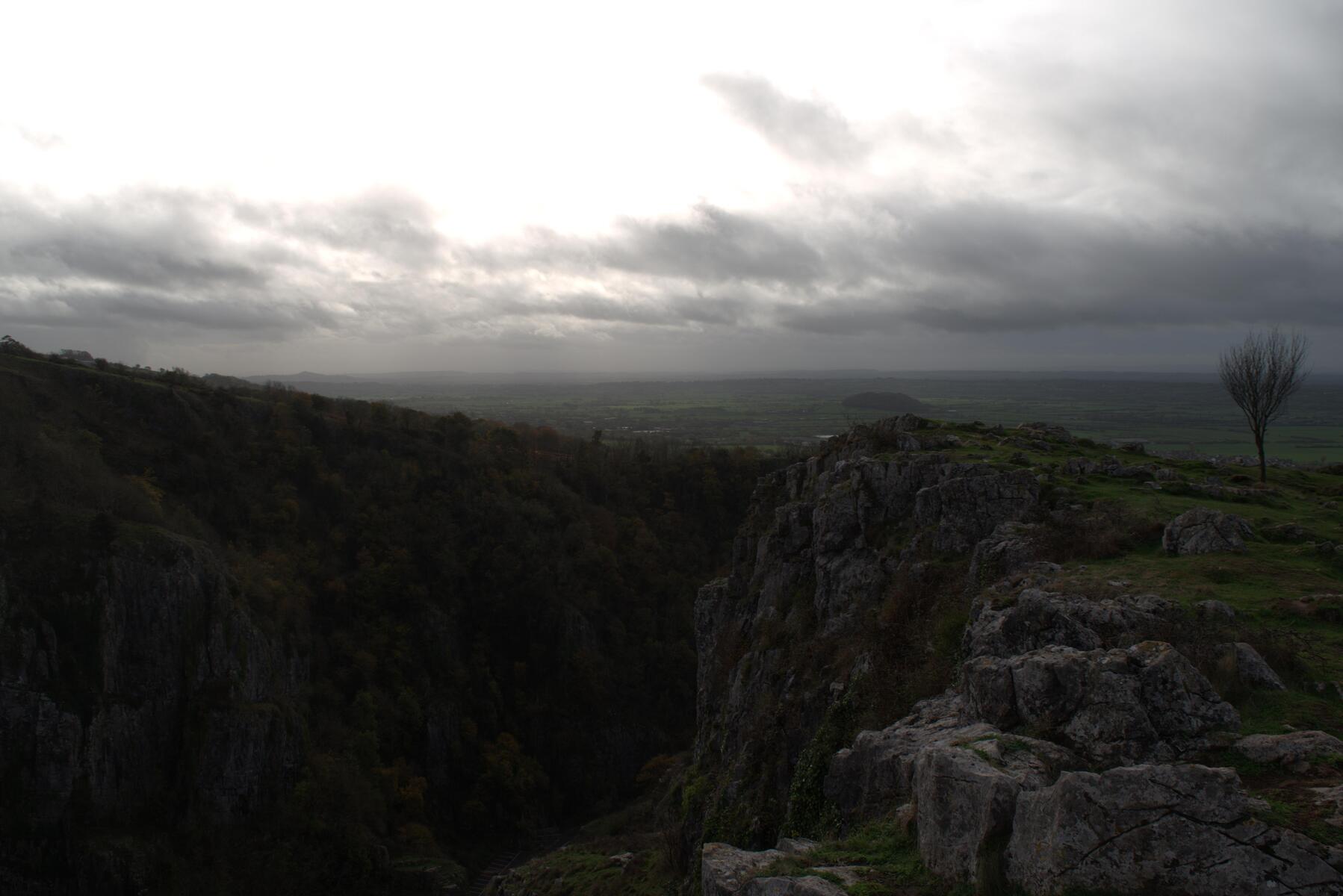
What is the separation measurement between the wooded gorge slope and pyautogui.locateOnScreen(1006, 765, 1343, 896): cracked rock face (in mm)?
47878

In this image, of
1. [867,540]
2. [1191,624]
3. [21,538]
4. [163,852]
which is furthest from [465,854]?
[1191,624]

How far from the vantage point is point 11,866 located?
36.2 metres

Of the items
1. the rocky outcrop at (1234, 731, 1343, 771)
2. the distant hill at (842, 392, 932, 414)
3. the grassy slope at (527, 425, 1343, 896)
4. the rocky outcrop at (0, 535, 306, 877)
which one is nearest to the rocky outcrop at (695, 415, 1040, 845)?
the grassy slope at (527, 425, 1343, 896)

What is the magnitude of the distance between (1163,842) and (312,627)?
212 ft

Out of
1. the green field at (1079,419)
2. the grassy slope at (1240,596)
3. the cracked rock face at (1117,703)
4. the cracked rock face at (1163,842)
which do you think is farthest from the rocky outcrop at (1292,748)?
the green field at (1079,419)

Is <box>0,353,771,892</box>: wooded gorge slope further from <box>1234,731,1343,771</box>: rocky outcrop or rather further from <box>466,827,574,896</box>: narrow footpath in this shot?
<box>1234,731,1343,771</box>: rocky outcrop

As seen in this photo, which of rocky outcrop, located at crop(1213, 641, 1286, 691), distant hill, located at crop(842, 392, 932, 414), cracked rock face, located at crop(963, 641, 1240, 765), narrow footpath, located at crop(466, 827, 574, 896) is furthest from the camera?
distant hill, located at crop(842, 392, 932, 414)

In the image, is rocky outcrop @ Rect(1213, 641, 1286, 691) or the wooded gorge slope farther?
the wooded gorge slope

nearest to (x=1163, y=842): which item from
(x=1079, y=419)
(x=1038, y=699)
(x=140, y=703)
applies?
(x=1038, y=699)

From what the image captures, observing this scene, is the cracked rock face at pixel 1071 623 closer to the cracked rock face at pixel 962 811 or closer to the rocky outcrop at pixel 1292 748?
the rocky outcrop at pixel 1292 748

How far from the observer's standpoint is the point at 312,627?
58969mm

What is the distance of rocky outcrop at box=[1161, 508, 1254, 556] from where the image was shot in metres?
15.5

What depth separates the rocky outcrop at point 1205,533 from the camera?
15500 mm

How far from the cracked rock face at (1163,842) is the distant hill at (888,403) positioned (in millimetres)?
138211
